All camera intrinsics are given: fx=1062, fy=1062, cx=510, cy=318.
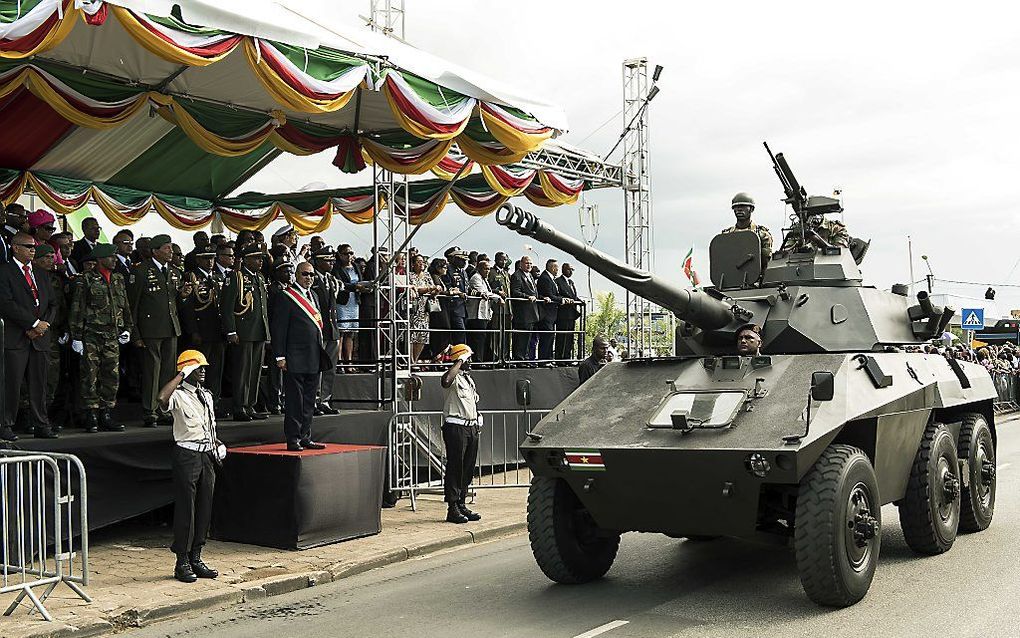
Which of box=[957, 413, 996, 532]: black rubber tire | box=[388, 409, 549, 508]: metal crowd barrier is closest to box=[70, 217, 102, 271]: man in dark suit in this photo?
box=[388, 409, 549, 508]: metal crowd barrier

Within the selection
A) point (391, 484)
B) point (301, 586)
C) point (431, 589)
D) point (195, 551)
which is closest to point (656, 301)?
point (431, 589)

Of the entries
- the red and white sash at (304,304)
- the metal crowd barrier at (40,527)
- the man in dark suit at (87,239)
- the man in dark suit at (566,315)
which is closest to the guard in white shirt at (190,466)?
the metal crowd barrier at (40,527)

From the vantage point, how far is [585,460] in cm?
791

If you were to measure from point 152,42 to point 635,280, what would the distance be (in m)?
4.50

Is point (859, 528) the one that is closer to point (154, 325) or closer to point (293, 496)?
point (293, 496)

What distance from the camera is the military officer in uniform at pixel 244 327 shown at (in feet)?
39.2

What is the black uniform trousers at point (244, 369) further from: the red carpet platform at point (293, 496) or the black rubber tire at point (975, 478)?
the black rubber tire at point (975, 478)

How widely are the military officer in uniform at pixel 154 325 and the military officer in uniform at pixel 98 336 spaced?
42 centimetres

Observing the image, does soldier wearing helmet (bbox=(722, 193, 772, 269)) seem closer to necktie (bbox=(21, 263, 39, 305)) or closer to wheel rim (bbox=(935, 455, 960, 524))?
wheel rim (bbox=(935, 455, 960, 524))

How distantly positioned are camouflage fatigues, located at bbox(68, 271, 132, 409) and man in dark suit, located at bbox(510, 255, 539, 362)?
7761mm

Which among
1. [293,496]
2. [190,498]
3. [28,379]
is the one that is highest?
[28,379]

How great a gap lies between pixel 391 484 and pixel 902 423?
6577mm

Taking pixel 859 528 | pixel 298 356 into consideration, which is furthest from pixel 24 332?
pixel 859 528

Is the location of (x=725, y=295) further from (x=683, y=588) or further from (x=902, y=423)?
(x=683, y=588)
